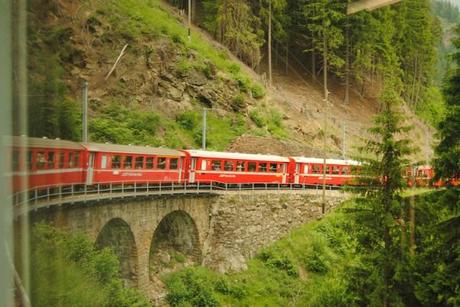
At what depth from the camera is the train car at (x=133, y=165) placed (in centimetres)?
1291

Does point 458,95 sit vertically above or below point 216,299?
above

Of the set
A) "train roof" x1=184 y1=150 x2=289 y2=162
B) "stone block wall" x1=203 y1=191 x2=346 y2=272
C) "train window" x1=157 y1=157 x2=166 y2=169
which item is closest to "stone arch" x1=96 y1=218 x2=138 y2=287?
"train window" x1=157 y1=157 x2=166 y2=169

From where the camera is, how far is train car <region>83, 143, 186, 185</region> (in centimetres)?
1291

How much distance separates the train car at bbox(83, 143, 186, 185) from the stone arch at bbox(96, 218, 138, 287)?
4.39 feet

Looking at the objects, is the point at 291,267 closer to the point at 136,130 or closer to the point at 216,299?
the point at 216,299

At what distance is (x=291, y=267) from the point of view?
728 inches

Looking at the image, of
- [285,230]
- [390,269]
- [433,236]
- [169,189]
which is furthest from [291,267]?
[433,236]

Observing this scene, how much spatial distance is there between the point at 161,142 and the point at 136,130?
1.34 metres

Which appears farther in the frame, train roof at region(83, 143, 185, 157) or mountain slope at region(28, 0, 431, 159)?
mountain slope at region(28, 0, 431, 159)

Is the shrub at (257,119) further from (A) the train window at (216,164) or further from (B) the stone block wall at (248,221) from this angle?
(A) the train window at (216,164)

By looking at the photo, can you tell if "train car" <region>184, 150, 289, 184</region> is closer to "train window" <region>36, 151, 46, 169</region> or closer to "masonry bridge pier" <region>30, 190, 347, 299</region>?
"masonry bridge pier" <region>30, 190, 347, 299</region>

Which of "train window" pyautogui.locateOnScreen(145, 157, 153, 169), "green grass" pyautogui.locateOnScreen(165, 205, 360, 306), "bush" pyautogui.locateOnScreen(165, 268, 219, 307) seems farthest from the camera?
"train window" pyautogui.locateOnScreen(145, 157, 153, 169)

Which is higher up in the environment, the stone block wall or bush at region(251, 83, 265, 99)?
bush at region(251, 83, 265, 99)

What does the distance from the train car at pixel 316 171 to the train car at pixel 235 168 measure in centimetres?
58
